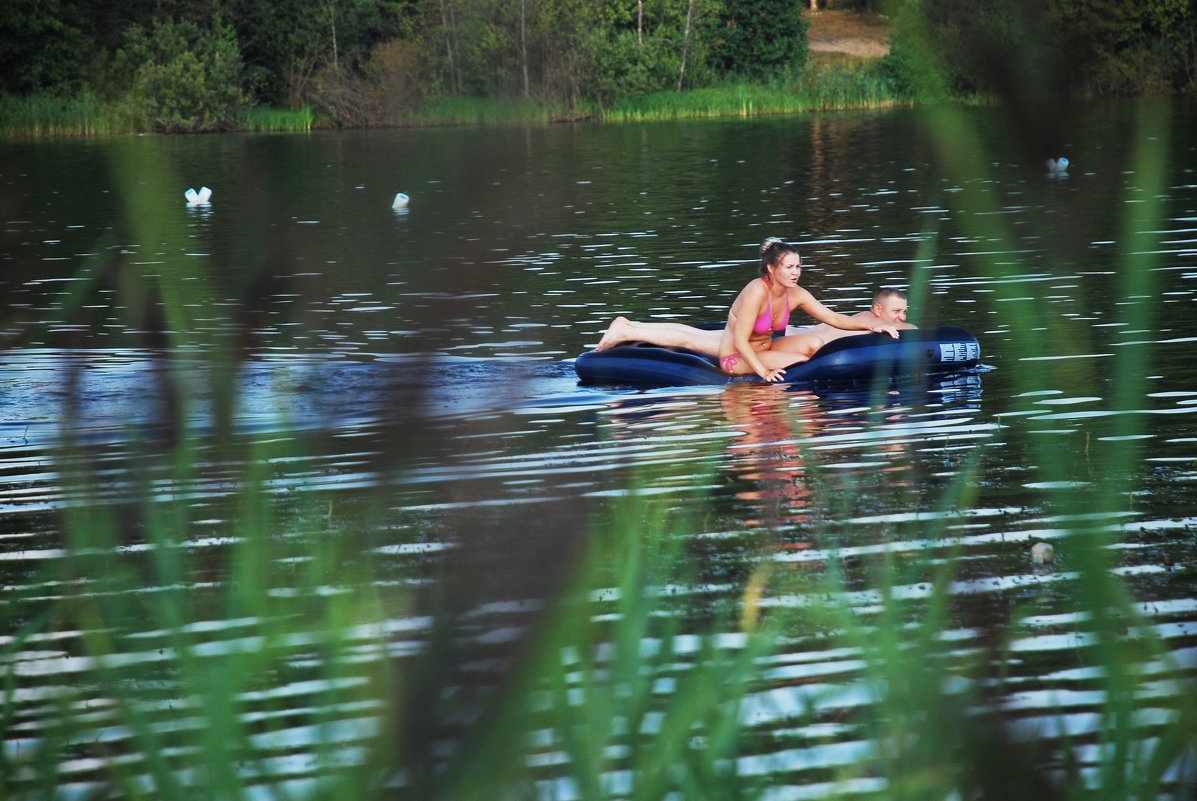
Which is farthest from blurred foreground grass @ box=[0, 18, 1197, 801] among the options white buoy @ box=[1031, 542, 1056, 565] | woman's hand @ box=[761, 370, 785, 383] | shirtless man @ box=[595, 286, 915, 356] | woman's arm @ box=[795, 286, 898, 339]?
shirtless man @ box=[595, 286, 915, 356]

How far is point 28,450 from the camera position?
8852 millimetres

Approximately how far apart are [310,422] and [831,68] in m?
57.0

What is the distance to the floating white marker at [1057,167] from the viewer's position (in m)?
0.86

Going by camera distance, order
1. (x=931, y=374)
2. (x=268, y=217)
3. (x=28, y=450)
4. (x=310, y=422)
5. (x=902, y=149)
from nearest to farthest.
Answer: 1. (x=268, y=217)
2. (x=310, y=422)
3. (x=28, y=450)
4. (x=931, y=374)
5. (x=902, y=149)

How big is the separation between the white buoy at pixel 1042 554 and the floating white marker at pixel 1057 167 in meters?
4.88

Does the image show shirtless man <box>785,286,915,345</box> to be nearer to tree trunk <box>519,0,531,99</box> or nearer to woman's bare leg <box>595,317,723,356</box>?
woman's bare leg <box>595,317,723,356</box>

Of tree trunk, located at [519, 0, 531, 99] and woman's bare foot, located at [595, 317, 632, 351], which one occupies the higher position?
tree trunk, located at [519, 0, 531, 99]

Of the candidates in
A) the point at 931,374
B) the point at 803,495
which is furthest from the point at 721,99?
the point at 803,495

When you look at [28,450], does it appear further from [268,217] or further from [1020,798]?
[1020,798]

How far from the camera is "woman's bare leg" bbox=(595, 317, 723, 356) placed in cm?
1118

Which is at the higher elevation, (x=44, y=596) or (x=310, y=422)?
(x=310, y=422)

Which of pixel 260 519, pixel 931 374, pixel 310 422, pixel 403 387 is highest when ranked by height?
pixel 403 387

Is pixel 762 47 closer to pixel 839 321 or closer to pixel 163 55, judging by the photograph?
pixel 839 321

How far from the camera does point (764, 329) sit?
10805 mm
